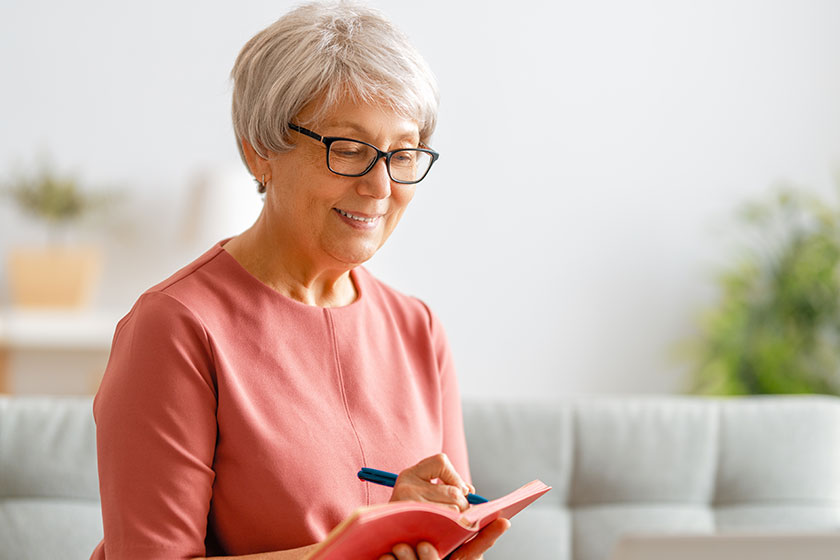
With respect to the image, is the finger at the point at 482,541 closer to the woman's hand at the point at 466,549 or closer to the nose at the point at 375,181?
the woman's hand at the point at 466,549

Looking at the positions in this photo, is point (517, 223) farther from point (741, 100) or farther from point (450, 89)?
point (741, 100)

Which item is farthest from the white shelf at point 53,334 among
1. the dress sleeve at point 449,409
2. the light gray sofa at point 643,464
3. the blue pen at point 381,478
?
the blue pen at point 381,478

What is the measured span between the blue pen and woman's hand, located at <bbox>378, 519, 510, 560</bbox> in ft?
0.12

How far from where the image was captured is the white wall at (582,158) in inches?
134

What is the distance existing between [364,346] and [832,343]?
2246 mm

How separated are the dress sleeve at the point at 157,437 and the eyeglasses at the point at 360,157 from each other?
283mm

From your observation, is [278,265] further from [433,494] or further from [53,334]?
[53,334]

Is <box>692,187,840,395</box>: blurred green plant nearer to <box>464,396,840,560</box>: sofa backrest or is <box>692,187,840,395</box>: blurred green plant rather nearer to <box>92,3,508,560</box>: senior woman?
<box>464,396,840,560</box>: sofa backrest

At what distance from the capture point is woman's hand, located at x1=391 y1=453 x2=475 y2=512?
1.04m

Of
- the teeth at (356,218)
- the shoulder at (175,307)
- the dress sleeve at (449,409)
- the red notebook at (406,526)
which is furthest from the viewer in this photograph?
the dress sleeve at (449,409)

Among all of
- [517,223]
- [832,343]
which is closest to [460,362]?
[517,223]

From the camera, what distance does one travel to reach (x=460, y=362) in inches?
136

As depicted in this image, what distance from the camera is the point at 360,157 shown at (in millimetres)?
1201

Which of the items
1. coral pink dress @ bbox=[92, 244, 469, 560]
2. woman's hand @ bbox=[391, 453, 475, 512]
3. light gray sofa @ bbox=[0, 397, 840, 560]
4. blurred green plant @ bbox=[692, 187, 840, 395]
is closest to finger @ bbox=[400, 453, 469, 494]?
woman's hand @ bbox=[391, 453, 475, 512]
